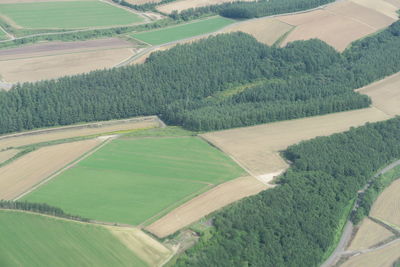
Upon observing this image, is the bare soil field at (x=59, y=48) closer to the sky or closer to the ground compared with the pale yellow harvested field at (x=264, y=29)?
closer to the ground

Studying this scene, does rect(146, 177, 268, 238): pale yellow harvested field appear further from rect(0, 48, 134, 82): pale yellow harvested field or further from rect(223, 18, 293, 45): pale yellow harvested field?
rect(223, 18, 293, 45): pale yellow harvested field

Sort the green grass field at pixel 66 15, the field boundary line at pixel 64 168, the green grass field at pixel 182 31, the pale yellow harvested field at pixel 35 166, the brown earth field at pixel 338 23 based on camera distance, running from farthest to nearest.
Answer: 1. the green grass field at pixel 66 15
2. the brown earth field at pixel 338 23
3. the green grass field at pixel 182 31
4. the pale yellow harvested field at pixel 35 166
5. the field boundary line at pixel 64 168

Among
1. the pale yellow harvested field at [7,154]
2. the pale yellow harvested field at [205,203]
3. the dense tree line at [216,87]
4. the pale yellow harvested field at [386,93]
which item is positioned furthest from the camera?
the pale yellow harvested field at [386,93]

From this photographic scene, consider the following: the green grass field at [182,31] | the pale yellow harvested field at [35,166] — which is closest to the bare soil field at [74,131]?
the pale yellow harvested field at [35,166]

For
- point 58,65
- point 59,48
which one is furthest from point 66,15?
point 58,65

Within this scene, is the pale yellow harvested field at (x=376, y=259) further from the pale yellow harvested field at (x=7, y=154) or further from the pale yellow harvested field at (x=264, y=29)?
the pale yellow harvested field at (x=264, y=29)

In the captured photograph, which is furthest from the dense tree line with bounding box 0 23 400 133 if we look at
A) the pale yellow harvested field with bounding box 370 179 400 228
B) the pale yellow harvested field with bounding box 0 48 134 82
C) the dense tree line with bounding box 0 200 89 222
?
the dense tree line with bounding box 0 200 89 222

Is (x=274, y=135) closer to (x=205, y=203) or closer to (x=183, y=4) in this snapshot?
(x=205, y=203)

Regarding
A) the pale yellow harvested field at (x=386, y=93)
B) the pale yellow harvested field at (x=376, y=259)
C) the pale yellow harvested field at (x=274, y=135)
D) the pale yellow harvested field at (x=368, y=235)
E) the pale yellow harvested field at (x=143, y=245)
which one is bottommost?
the pale yellow harvested field at (x=376, y=259)
